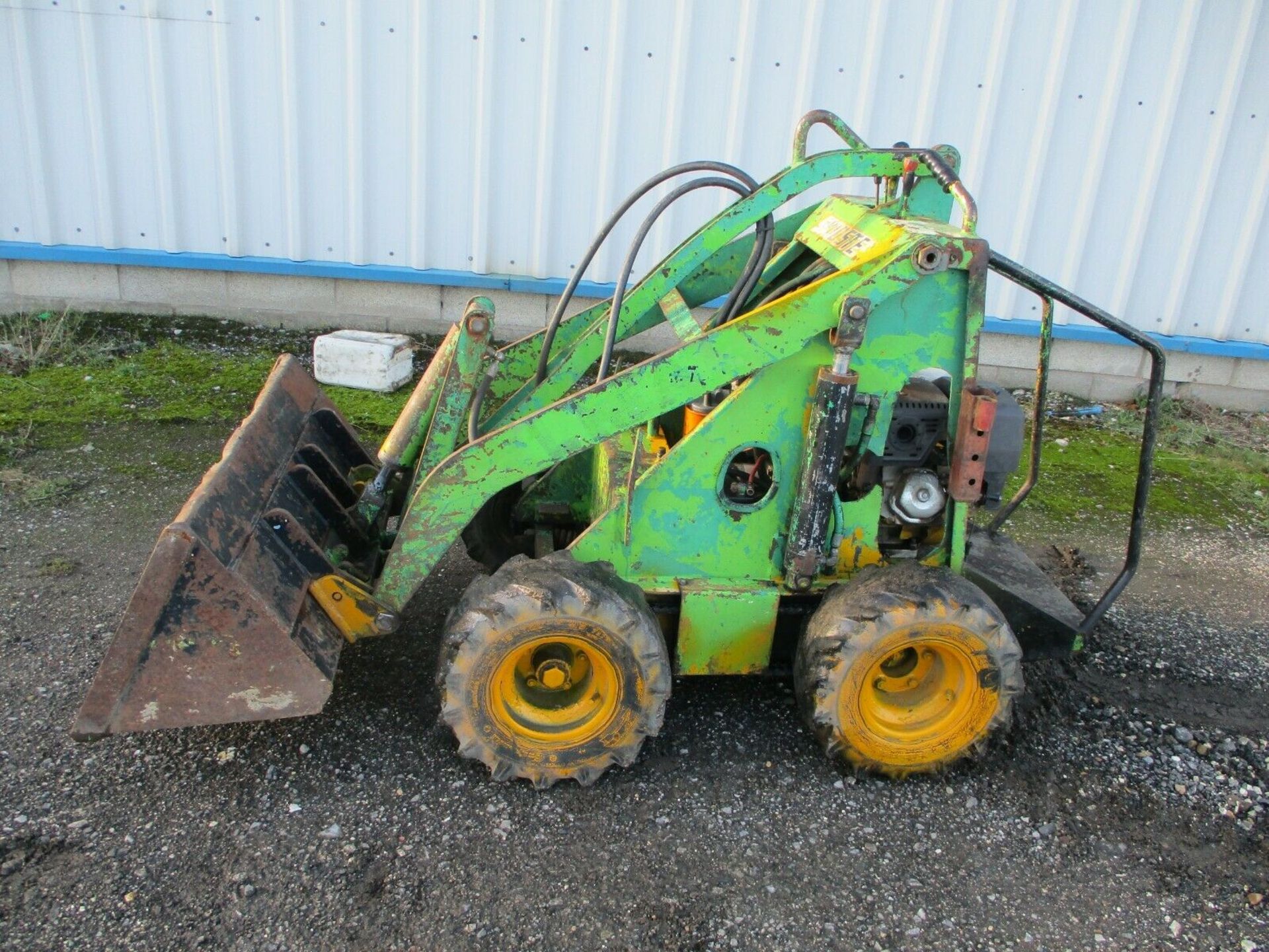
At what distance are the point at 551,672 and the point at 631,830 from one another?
1.69 ft

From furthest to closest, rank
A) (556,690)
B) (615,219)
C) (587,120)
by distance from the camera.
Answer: (587,120)
(615,219)
(556,690)

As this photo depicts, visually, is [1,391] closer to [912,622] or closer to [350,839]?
[350,839]

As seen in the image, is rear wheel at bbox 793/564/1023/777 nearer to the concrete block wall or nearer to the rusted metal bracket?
the rusted metal bracket

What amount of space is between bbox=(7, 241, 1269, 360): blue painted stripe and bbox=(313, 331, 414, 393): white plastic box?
0.62 m

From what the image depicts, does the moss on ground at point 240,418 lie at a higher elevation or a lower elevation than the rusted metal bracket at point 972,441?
lower

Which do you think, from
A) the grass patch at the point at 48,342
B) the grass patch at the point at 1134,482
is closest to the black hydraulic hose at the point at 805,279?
the grass patch at the point at 1134,482

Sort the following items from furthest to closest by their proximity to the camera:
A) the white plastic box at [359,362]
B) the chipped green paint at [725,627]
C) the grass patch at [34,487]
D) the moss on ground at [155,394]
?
the white plastic box at [359,362], the moss on ground at [155,394], the grass patch at [34,487], the chipped green paint at [725,627]

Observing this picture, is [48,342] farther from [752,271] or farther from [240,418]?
[752,271]

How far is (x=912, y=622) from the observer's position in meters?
3.04

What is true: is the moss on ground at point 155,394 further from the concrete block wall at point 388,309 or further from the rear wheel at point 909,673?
the rear wheel at point 909,673

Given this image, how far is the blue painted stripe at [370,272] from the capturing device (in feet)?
22.0

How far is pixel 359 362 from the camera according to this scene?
6.20 m

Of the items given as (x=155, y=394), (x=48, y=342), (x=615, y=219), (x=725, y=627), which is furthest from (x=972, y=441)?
(x=48, y=342)

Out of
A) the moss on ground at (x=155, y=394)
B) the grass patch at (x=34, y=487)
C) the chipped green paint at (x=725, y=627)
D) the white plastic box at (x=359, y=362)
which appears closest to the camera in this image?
the chipped green paint at (x=725, y=627)
